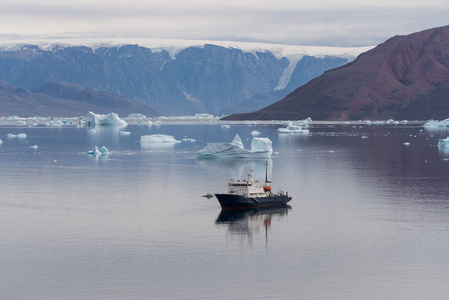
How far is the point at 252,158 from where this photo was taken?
3782 inches

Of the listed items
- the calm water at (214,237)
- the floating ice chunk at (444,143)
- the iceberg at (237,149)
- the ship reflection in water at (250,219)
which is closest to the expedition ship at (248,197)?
the ship reflection in water at (250,219)

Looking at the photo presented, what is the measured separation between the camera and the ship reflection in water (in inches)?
1815

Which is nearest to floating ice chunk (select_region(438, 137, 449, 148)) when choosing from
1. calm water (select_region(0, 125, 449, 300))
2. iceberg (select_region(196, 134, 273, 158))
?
iceberg (select_region(196, 134, 273, 158))

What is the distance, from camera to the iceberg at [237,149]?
3718 inches

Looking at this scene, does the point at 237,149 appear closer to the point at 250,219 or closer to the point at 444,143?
the point at 444,143

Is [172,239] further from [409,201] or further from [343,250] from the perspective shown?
[409,201]

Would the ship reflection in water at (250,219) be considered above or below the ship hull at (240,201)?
below

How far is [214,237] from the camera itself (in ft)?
144

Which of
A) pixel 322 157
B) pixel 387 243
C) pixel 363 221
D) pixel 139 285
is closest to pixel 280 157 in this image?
pixel 322 157

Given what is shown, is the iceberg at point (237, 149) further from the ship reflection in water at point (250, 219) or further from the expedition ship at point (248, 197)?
the ship reflection in water at point (250, 219)

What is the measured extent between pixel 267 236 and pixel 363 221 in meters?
7.61

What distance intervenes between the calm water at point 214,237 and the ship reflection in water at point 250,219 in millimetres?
124

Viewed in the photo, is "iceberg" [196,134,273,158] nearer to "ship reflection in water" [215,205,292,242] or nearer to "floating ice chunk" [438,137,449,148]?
"floating ice chunk" [438,137,449,148]

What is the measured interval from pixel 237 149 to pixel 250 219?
4428 centimetres
